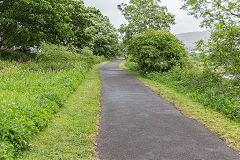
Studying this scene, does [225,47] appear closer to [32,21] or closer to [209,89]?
[209,89]

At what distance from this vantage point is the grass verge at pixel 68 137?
14.5ft

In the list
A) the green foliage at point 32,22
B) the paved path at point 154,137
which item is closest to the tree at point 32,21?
the green foliage at point 32,22

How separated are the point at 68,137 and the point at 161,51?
13521 millimetres

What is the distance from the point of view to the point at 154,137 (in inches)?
213

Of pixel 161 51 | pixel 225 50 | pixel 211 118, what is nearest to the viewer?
pixel 211 118

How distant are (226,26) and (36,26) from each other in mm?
13527

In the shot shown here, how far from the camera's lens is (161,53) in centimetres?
1784

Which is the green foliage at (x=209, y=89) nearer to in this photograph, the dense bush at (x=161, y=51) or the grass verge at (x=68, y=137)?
the dense bush at (x=161, y=51)

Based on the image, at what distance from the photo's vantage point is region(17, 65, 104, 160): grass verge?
442 cm

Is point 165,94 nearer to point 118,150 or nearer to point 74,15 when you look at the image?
point 118,150

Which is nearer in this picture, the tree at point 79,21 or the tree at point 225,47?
the tree at point 225,47

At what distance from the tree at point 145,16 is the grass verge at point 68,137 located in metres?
19.4

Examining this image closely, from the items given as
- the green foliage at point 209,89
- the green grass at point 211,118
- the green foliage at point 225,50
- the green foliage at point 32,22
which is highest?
the green foliage at point 32,22

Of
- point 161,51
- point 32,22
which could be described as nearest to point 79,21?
point 32,22
